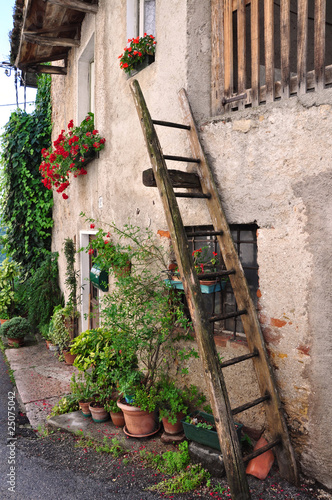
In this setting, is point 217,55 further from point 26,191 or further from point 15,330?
point 26,191

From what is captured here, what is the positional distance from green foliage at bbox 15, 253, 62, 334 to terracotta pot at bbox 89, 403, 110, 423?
398 centimetres

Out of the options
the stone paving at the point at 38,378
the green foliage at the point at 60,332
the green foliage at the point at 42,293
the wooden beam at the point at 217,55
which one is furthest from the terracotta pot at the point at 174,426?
the green foliage at the point at 42,293

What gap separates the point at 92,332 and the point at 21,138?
6058 millimetres

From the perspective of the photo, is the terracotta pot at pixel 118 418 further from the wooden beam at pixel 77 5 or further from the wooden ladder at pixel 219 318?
the wooden beam at pixel 77 5

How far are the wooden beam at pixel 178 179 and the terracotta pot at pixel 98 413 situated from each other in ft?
7.86

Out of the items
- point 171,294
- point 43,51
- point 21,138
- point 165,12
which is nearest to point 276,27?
point 165,12

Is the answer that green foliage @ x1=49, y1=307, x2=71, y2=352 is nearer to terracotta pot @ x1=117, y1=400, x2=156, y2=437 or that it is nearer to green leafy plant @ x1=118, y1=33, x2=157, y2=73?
terracotta pot @ x1=117, y1=400, x2=156, y2=437

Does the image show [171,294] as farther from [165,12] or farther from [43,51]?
[43,51]

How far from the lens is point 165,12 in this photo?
3.97 meters

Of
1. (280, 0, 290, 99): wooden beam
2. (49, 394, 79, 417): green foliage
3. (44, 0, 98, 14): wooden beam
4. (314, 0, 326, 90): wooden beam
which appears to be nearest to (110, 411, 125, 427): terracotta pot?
(49, 394, 79, 417): green foliage

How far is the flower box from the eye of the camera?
10.2 ft

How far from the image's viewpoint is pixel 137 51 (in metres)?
4.30

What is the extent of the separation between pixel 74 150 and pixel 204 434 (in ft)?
13.6

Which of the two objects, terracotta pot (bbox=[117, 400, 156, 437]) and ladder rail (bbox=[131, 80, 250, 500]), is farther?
terracotta pot (bbox=[117, 400, 156, 437])
